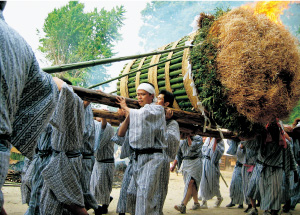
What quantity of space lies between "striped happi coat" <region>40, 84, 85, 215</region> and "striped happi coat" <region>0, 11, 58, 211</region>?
3.58 feet

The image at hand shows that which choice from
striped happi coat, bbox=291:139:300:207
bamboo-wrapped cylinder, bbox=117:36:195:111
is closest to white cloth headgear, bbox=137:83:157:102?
bamboo-wrapped cylinder, bbox=117:36:195:111

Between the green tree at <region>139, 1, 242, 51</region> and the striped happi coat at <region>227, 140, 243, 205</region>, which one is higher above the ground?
the green tree at <region>139, 1, 242, 51</region>

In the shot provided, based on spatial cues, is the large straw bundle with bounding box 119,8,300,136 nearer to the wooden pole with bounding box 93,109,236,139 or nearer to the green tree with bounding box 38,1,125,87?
the wooden pole with bounding box 93,109,236,139

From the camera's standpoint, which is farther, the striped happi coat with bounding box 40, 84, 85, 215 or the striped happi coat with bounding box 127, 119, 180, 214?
the striped happi coat with bounding box 127, 119, 180, 214

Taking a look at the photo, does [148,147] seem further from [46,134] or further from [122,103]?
[46,134]

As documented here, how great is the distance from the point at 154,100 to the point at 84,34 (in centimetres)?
1573

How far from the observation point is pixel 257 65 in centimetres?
319

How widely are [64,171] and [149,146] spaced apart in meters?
0.97

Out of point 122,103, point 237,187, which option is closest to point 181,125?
point 122,103

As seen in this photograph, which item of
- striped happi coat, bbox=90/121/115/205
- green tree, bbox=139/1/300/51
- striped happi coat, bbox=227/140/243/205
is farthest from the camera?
green tree, bbox=139/1/300/51

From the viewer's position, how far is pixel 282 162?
5.29 m

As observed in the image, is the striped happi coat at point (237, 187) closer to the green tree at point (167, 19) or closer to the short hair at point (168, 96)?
the short hair at point (168, 96)

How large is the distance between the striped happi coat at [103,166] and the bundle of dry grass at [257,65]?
2803 millimetres

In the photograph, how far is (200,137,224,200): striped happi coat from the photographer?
6780mm
